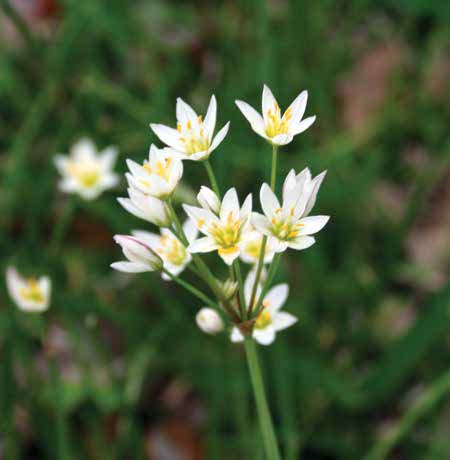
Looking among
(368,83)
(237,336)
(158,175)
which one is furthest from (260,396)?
(368,83)

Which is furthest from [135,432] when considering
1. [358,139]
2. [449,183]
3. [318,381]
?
[449,183]

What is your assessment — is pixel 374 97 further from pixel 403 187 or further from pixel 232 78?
pixel 232 78

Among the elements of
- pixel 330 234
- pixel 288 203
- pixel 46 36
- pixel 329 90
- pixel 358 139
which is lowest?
pixel 288 203

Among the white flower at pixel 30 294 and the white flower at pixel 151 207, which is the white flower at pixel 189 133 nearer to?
the white flower at pixel 151 207

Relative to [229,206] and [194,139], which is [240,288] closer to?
[229,206]

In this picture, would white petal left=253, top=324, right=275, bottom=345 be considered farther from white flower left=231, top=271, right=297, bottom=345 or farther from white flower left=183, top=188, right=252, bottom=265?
white flower left=183, top=188, right=252, bottom=265

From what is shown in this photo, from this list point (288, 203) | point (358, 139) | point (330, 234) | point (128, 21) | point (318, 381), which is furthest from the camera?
point (128, 21)

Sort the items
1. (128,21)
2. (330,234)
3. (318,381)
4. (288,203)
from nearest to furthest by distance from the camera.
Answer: (288,203), (318,381), (330,234), (128,21)
